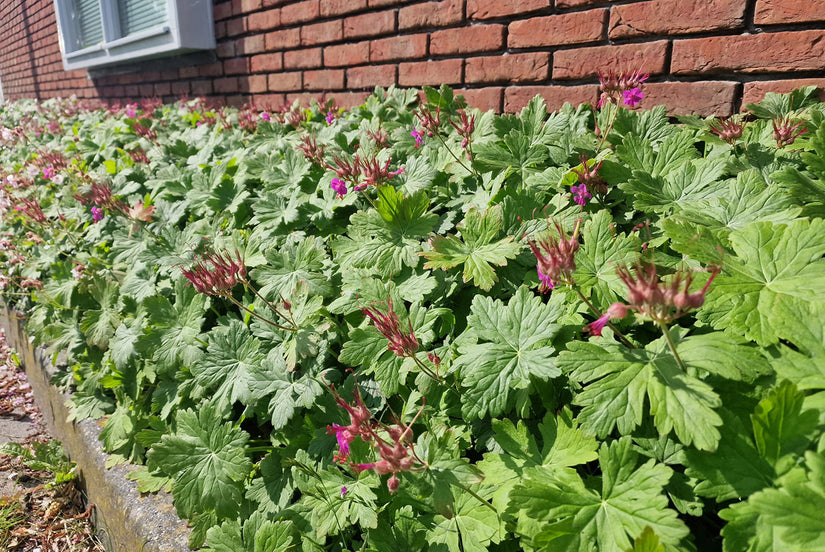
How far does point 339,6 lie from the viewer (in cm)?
396

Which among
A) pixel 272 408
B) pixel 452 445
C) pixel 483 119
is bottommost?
pixel 272 408

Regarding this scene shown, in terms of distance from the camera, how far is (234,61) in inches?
204

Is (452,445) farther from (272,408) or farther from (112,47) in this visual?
(112,47)

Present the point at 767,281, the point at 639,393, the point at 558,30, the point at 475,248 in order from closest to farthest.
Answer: the point at 639,393, the point at 767,281, the point at 475,248, the point at 558,30

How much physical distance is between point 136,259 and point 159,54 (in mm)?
4634

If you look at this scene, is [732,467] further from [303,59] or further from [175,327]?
[303,59]

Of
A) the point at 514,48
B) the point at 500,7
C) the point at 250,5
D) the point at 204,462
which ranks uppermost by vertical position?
the point at 250,5

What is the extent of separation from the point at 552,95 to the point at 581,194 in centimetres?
135

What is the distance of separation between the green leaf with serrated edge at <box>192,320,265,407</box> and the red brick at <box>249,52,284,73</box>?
140 inches

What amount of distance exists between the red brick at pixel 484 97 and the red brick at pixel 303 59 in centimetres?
157

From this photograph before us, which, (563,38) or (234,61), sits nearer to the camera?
(563,38)

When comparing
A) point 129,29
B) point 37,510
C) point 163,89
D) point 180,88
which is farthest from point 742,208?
point 129,29

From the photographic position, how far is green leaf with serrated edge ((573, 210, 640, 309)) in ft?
4.40

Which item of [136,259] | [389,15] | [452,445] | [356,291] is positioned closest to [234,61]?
[389,15]
